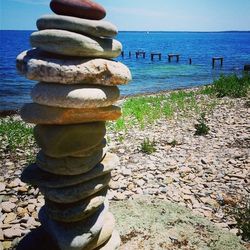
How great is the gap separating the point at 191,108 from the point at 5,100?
14.1 metres

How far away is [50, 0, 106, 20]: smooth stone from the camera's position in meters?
3.52

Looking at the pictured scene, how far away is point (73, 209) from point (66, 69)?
70.2 inches

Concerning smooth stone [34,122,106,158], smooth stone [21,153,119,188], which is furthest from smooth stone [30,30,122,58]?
smooth stone [21,153,119,188]

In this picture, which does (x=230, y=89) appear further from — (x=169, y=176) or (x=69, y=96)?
(x=69, y=96)

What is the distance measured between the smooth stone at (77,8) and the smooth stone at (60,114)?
3.84ft

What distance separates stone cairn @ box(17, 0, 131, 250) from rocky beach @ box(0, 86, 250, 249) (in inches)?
37.3

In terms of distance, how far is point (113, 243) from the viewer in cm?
423

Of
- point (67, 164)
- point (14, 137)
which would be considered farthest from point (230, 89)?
point (67, 164)

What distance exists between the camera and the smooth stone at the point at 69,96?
341 centimetres

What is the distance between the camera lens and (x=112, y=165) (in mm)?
4227

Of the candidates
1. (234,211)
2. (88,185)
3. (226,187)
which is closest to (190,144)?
(226,187)

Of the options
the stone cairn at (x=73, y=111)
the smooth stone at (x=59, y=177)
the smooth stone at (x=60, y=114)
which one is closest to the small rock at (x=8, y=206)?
the stone cairn at (x=73, y=111)

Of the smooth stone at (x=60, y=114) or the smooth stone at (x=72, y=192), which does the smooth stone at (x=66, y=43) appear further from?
the smooth stone at (x=72, y=192)

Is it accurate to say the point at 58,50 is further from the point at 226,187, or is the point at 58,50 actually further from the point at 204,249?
the point at 226,187
